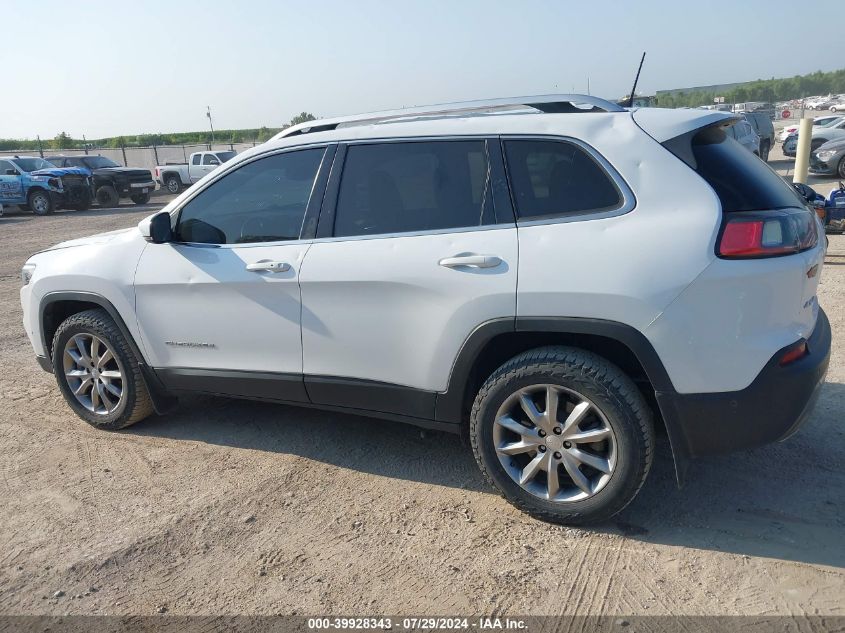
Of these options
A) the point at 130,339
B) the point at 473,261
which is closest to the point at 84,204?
the point at 130,339

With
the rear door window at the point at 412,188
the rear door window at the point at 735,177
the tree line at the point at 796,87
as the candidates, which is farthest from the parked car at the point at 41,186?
the tree line at the point at 796,87

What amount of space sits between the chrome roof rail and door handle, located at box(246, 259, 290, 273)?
792 millimetres

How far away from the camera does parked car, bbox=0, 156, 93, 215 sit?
2105 cm

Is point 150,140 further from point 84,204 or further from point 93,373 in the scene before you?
point 93,373

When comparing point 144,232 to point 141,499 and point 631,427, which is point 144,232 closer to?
point 141,499

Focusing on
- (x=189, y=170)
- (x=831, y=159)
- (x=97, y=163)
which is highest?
(x=97, y=163)

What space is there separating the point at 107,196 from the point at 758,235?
2445cm

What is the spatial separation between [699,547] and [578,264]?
4.35 ft

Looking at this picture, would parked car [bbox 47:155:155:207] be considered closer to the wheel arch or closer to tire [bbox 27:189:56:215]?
tire [bbox 27:189:56:215]

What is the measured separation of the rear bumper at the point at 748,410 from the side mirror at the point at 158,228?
2.79 meters

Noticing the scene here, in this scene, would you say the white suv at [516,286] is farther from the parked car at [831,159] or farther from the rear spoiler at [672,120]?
the parked car at [831,159]

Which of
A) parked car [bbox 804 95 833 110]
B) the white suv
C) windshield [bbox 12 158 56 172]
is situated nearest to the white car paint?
the white suv

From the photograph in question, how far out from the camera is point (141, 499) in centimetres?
366

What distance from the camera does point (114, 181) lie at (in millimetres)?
23609
